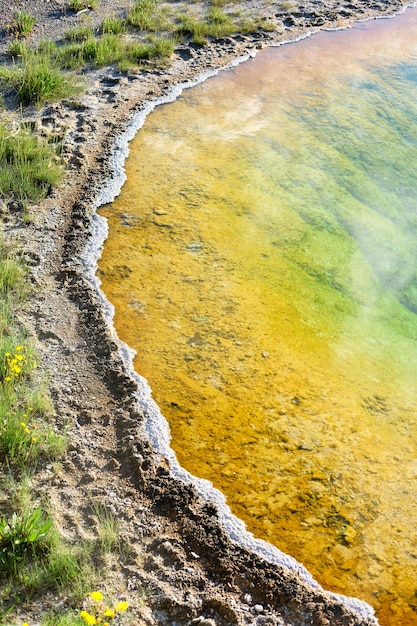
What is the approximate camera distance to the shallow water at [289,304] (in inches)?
137

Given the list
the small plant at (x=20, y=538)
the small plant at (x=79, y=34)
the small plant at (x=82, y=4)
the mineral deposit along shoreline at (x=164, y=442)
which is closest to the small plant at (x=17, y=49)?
the small plant at (x=79, y=34)

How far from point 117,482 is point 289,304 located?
1.95 metres

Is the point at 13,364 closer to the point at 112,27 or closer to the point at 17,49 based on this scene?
the point at 17,49

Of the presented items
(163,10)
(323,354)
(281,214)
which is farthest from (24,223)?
(163,10)

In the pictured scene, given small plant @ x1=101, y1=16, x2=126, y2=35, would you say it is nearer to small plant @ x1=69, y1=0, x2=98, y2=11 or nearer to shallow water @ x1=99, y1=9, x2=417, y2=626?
small plant @ x1=69, y1=0, x2=98, y2=11

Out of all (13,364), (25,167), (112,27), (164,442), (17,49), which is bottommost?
(164,442)

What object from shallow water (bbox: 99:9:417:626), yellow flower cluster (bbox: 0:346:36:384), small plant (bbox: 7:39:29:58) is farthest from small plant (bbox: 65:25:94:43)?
yellow flower cluster (bbox: 0:346:36:384)

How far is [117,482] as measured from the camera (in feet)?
11.2

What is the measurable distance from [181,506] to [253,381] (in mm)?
1059

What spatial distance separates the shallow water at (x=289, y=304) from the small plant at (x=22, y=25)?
232cm

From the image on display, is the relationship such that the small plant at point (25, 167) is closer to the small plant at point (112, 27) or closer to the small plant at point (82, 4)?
the small plant at point (112, 27)

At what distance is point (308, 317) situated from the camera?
4699 millimetres

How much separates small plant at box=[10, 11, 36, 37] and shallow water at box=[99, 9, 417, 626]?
2.32 metres

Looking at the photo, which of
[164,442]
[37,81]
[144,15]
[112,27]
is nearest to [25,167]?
[37,81]
